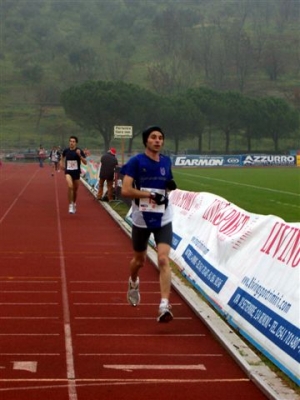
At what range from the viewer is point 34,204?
87.4ft

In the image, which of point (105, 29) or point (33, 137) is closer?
point (33, 137)

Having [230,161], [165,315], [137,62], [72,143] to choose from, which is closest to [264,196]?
[72,143]

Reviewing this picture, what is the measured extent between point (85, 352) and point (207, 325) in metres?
1.58

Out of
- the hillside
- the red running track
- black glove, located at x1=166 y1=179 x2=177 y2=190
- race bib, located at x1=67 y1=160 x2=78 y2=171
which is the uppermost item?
the hillside

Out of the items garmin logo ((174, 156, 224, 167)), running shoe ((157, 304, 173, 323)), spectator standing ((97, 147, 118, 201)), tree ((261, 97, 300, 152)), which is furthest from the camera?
tree ((261, 97, 300, 152))

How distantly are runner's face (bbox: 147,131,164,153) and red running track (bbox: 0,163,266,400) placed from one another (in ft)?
5.90

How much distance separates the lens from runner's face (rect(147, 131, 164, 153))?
29.1 feet

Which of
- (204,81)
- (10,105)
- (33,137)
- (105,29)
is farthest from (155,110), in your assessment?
(105,29)

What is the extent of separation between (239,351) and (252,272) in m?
1.32

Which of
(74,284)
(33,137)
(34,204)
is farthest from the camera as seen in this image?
(33,137)

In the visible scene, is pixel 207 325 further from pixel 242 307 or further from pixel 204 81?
pixel 204 81

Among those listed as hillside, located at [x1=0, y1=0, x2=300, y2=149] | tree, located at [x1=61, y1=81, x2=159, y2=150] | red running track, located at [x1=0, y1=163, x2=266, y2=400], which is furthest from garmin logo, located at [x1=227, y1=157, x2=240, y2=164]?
red running track, located at [x1=0, y1=163, x2=266, y2=400]

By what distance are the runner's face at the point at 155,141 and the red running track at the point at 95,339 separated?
5.90 feet

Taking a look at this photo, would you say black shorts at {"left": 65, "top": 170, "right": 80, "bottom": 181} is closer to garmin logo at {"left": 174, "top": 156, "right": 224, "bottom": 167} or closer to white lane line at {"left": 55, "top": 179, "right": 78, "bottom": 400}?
white lane line at {"left": 55, "top": 179, "right": 78, "bottom": 400}
